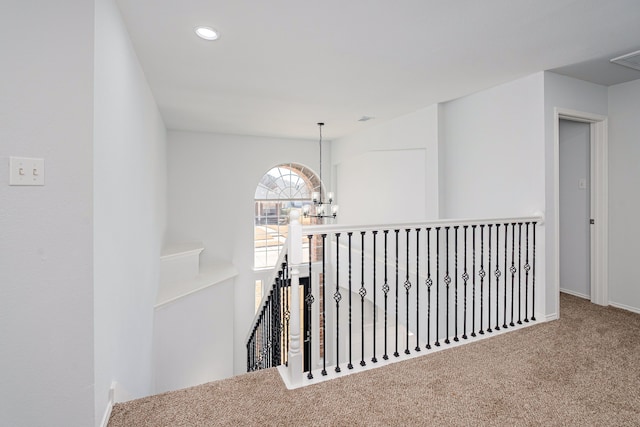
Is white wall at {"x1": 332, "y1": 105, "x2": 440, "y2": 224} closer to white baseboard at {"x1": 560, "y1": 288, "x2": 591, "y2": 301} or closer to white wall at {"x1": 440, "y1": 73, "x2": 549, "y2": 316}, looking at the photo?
white wall at {"x1": 440, "y1": 73, "x2": 549, "y2": 316}

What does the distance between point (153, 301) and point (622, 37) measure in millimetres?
4902

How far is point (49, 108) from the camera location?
1396mm

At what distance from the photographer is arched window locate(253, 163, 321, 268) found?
653cm

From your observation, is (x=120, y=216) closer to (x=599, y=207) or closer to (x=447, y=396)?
(x=447, y=396)

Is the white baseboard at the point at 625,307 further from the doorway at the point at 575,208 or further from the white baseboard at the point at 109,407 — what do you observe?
the white baseboard at the point at 109,407

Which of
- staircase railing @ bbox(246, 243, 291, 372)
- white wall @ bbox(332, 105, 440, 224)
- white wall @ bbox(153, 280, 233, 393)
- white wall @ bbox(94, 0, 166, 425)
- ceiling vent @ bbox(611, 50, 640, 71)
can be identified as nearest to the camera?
white wall @ bbox(94, 0, 166, 425)

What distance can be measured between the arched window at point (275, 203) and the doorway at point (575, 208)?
4323 mm

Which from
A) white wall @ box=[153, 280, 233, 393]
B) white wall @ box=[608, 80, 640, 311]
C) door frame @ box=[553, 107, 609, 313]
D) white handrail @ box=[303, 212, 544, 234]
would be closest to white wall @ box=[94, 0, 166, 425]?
white wall @ box=[153, 280, 233, 393]

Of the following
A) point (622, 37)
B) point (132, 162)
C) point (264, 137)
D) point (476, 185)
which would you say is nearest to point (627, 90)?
point (622, 37)

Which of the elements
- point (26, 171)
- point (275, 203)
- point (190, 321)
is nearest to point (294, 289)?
point (26, 171)

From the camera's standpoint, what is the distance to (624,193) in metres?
3.36

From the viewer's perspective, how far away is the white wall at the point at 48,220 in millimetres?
1346

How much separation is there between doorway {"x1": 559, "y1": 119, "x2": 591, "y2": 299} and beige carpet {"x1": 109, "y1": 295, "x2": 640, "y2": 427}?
1561mm

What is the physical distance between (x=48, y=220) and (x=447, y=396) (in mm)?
2240
